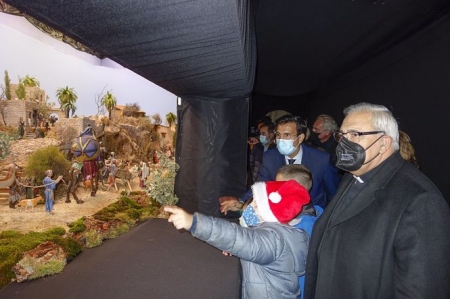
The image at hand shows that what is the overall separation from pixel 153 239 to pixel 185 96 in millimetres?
2448

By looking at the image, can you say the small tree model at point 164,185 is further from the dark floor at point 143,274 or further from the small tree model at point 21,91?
the small tree model at point 21,91

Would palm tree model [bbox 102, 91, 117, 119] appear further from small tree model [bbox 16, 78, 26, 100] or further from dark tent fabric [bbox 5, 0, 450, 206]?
dark tent fabric [bbox 5, 0, 450, 206]

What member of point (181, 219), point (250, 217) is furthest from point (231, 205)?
point (181, 219)

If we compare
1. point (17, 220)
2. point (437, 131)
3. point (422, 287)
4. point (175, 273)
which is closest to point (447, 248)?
point (422, 287)

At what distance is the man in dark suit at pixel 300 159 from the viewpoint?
282 cm

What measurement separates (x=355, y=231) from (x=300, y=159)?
1.64 metres

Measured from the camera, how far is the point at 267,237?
1451 millimetres

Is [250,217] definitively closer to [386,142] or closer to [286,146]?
[386,142]

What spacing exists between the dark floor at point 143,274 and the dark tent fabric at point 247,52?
74 centimetres

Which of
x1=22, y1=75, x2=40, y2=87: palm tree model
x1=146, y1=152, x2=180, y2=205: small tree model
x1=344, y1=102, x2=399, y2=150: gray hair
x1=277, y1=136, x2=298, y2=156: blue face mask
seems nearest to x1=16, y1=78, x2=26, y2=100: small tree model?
x1=22, y1=75, x2=40, y2=87: palm tree model

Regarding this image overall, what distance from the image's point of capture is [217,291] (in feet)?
10.6

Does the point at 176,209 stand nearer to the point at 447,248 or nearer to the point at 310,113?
the point at 447,248

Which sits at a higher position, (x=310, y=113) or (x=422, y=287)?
(x=310, y=113)

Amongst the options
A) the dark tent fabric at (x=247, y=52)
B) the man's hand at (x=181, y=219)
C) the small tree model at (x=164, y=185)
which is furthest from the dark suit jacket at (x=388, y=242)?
the small tree model at (x=164, y=185)
